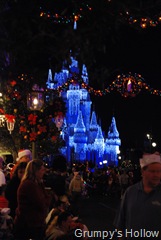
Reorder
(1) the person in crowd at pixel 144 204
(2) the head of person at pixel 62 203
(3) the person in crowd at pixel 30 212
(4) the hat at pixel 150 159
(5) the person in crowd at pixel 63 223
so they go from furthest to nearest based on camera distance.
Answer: (2) the head of person at pixel 62 203 < (5) the person in crowd at pixel 63 223 < (3) the person in crowd at pixel 30 212 < (4) the hat at pixel 150 159 < (1) the person in crowd at pixel 144 204

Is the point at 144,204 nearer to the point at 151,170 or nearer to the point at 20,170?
the point at 151,170

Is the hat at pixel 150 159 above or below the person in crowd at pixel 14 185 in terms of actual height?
above

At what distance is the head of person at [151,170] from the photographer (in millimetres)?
5262

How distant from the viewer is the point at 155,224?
16.4 ft

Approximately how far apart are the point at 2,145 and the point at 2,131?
3.43ft

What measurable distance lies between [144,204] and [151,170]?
16.7 inches

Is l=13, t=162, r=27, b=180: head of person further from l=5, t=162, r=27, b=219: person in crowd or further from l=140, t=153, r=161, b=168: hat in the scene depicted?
l=140, t=153, r=161, b=168: hat

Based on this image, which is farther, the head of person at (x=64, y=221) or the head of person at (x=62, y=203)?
the head of person at (x=62, y=203)

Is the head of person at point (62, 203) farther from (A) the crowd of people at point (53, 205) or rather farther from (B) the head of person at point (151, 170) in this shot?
(B) the head of person at point (151, 170)

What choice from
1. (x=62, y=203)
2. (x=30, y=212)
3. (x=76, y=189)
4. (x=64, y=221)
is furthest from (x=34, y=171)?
(x=76, y=189)

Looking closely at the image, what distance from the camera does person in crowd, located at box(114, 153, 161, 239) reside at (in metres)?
5.02

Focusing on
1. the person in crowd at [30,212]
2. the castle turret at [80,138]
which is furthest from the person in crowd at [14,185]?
the castle turret at [80,138]

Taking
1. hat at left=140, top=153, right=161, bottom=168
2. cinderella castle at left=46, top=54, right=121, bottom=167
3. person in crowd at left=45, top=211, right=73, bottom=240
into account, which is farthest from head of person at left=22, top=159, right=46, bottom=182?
cinderella castle at left=46, top=54, right=121, bottom=167

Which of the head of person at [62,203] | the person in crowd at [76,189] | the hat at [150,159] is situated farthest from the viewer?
the person in crowd at [76,189]
